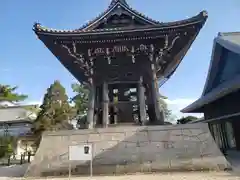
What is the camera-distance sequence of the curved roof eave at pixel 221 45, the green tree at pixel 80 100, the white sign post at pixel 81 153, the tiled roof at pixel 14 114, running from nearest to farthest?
1. the white sign post at pixel 81 153
2. the curved roof eave at pixel 221 45
3. the green tree at pixel 80 100
4. the tiled roof at pixel 14 114

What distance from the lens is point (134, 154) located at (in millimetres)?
9445

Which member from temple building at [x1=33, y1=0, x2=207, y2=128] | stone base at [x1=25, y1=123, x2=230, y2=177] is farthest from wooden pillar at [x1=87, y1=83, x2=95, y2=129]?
stone base at [x1=25, y1=123, x2=230, y2=177]

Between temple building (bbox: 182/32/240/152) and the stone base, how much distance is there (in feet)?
11.2

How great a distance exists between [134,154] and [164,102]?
2714 cm

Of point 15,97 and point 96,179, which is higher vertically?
point 15,97

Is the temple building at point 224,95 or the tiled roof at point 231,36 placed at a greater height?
the tiled roof at point 231,36

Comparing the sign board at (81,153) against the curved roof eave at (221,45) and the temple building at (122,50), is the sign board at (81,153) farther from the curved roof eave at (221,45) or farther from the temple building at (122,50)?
the curved roof eave at (221,45)

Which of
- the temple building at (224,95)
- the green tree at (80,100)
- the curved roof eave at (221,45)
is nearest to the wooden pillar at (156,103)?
the temple building at (224,95)

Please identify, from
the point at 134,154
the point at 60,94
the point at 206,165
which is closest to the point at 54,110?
the point at 60,94

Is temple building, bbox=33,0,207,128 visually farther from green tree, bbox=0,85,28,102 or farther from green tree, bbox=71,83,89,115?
green tree, bbox=71,83,89,115

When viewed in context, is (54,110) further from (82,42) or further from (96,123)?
(82,42)

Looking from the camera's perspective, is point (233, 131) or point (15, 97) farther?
point (15, 97)

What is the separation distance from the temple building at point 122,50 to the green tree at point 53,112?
968 centimetres

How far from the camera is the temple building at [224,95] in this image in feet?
42.6
